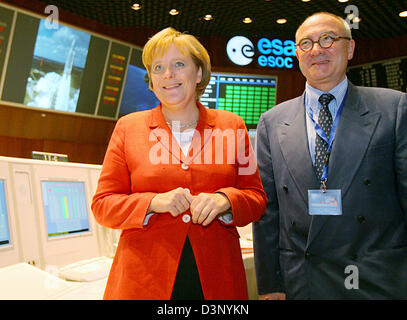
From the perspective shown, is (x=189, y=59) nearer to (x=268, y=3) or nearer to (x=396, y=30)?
(x=268, y=3)

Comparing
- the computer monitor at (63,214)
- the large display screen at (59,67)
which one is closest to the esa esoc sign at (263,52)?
the large display screen at (59,67)

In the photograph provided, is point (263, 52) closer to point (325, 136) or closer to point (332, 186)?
point (325, 136)

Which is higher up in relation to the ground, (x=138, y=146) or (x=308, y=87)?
(x=308, y=87)

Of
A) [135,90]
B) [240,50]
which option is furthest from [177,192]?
[240,50]

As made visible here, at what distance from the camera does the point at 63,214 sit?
191 centimetres

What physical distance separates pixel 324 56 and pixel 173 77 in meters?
0.62

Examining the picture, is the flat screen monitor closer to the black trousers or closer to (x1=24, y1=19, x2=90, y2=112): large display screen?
(x1=24, y1=19, x2=90, y2=112): large display screen

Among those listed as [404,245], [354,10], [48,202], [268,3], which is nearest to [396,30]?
[354,10]

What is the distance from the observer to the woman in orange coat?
114 centimetres

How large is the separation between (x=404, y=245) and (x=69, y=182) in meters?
1.50

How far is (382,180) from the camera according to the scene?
138 centimetres
